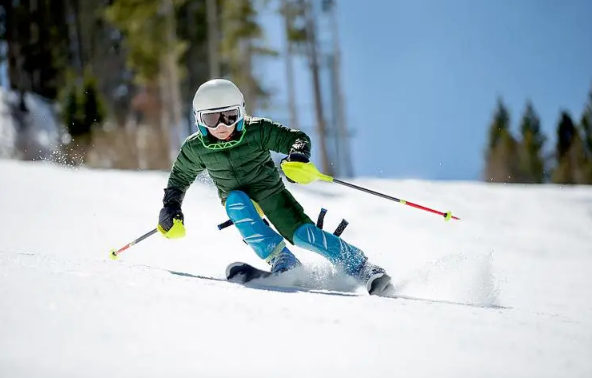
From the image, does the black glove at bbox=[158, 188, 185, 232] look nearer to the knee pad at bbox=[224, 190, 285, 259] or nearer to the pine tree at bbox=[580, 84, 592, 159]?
the knee pad at bbox=[224, 190, 285, 259]

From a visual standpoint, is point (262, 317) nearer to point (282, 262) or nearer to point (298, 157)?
point (282, 262)

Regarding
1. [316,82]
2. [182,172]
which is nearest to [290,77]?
[316,82]

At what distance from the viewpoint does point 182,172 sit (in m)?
4.73

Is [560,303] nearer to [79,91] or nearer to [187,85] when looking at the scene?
[79,91]

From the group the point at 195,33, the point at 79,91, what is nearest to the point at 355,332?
the point at 79,91

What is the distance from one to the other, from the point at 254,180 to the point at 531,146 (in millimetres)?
32957

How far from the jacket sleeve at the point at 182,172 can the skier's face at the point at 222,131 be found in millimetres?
288

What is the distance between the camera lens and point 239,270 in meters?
4.25

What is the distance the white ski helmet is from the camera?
13.9 feet

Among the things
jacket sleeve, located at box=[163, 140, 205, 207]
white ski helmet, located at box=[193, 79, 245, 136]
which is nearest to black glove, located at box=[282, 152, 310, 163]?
white ski helmet, located at box=[193, 79, 245, 136]

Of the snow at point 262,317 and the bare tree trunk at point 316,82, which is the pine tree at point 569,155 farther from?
the snow at point 262,317

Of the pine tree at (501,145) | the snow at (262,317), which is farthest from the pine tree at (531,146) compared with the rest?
the snow at (262,317)

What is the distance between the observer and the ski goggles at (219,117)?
4.25 metres

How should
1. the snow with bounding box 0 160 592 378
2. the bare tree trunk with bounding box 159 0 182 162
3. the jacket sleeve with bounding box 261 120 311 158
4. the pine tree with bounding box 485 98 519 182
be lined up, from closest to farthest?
1. the snow with bounding box 0 160 592 378
2. the jacket sleeve with bounding box 261 120 311 158
3. the bare tree trunk with bounding box 159 0 182 162
4. the pine tree with bounding box 485 98 519 182
